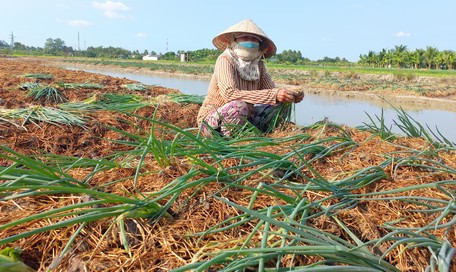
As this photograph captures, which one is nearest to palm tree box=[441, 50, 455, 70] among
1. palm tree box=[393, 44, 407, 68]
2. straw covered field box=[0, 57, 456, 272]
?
palm tree box=[393, 44, 407, 68]

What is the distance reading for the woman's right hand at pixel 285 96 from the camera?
2.43m

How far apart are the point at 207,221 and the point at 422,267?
71cm

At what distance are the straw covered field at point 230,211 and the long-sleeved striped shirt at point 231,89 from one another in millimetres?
658

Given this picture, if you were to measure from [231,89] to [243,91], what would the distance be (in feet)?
0.33

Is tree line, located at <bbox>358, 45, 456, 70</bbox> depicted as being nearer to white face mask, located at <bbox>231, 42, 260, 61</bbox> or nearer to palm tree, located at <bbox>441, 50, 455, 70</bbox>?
palm tree, located at <bbox>441, 50, 455, 70</bbox>

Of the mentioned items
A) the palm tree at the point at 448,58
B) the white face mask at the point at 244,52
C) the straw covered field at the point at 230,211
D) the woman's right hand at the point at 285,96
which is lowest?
the straw covered field at the point at 230,211

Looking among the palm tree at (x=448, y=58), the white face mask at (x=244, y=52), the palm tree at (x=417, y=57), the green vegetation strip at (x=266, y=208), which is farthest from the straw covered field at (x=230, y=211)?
the palm tree at (x=417, y=57)

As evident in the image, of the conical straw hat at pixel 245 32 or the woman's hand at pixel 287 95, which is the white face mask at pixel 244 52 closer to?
the conical straw hat at pixel 245 32

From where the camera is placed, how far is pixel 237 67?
9.20 ft

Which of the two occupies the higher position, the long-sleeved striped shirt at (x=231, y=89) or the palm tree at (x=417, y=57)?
the palm tree at (x=417, y=57)

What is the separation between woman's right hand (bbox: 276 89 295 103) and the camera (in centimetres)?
243

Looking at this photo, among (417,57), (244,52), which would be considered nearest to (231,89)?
(244,52)

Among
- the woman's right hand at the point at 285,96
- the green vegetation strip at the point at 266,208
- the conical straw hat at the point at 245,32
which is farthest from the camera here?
the conical straw hat at the point at 245,32

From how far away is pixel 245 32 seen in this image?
9.12 ft
